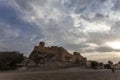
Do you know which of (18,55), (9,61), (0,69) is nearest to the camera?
(0,69)

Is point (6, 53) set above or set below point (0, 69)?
above

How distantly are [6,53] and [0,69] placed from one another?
31333mm

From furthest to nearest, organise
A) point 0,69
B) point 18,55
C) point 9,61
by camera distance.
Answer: point 18,55
point 9,61
point 0,69

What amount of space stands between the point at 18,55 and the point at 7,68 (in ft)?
74.9

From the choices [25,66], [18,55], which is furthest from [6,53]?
[25,66]

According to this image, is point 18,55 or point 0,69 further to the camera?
point 18,55

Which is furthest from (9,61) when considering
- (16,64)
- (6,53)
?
(6,53)

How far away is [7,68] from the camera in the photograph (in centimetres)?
17038

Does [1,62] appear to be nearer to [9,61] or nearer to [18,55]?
[9,61]

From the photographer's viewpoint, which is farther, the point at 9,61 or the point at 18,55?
the point at 18,55

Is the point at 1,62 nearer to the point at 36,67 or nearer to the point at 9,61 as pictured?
the point at 9,61

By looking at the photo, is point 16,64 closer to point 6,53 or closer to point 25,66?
point 25,66

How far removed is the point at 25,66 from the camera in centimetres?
18150

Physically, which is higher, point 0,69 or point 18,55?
point 18,55
